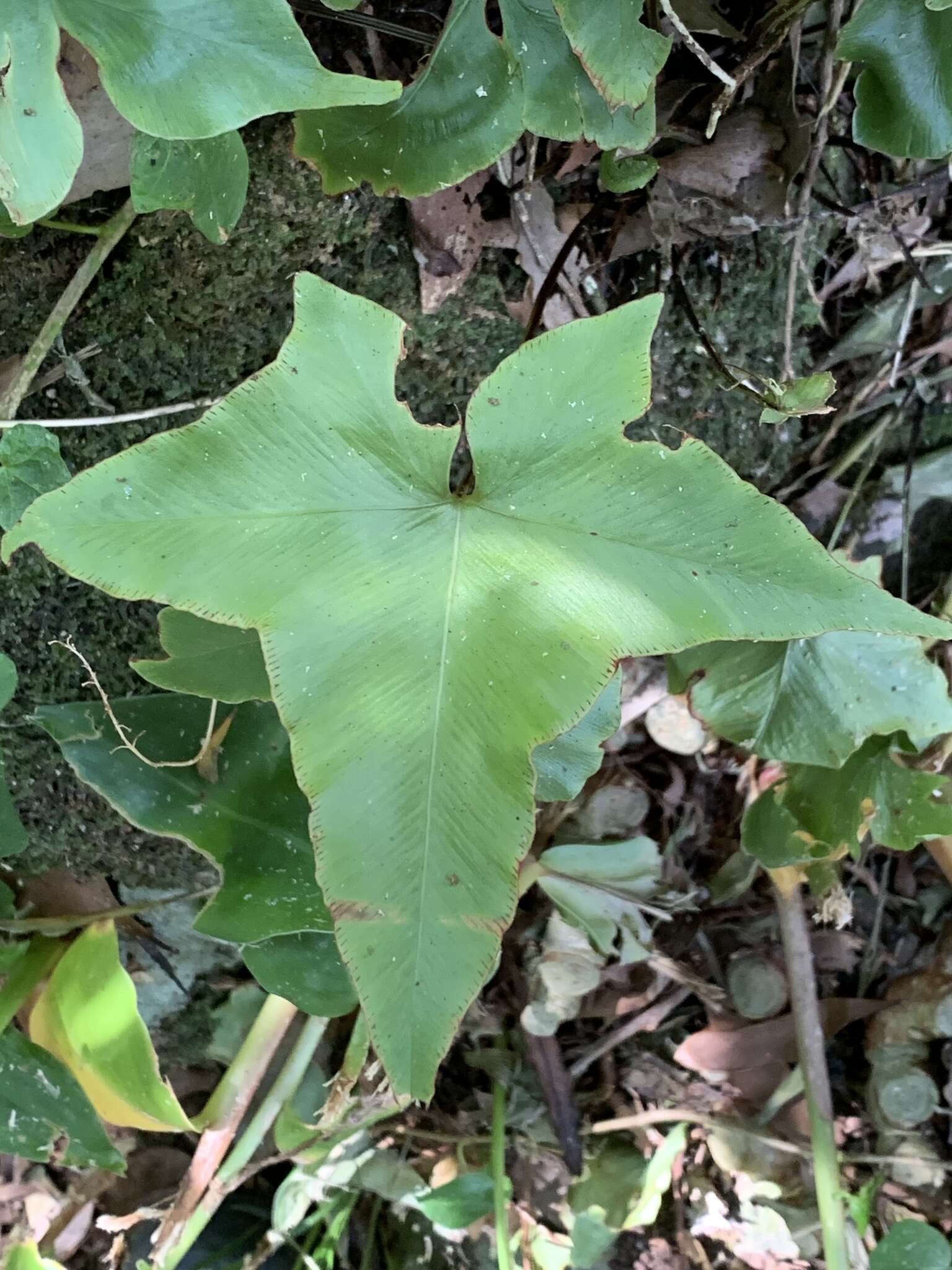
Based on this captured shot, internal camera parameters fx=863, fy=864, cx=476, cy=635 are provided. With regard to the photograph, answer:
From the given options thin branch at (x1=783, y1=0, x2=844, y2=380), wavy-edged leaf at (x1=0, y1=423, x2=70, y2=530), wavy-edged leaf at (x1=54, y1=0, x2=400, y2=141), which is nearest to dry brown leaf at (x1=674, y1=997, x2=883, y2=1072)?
thin branch at (x1=783, y1=0, x2=844, y2=380)

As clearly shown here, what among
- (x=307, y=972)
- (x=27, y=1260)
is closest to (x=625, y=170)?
(x=307, y=972)

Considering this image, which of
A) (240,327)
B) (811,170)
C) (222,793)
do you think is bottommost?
(222,793)

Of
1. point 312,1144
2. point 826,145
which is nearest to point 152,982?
point 312,1144

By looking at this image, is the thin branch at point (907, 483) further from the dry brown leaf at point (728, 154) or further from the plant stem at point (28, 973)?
the plant stem at point (28, 973)

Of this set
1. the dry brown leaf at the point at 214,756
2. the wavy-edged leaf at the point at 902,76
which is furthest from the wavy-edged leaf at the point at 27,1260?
the wavy-edged leaf at the point at 902,76

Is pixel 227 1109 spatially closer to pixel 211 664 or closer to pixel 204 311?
pixel 211 664

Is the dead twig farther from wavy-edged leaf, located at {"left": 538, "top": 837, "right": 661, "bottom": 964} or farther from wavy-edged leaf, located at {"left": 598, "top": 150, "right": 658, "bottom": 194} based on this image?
wavy-edged leaf, located at {"left": 538, "top": 837, "right": 661, "bottom": 964}

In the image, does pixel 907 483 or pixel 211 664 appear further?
Answer: pixel 907 483
